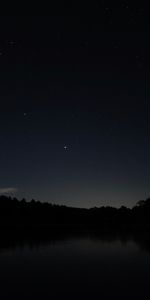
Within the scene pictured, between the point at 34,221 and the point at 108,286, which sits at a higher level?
the point at 108,286

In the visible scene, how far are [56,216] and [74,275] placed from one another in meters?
115

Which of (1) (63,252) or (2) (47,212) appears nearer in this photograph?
(1) (63,252)

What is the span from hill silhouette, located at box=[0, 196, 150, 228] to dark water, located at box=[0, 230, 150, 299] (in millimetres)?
55531

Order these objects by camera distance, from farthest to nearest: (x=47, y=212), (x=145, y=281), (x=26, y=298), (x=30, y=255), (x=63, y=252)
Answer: (x=47, y=212), (x=63, y=252), (x=30, y=255), (x=145, y=281), (x=26, y=298)

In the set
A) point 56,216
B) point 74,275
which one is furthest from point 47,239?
point 56,216

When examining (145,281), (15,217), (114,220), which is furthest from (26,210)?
(145,281)

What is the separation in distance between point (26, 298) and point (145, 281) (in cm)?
741

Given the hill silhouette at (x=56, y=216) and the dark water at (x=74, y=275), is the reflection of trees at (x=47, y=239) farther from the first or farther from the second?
the hill silhouette at (x=56, y=216)

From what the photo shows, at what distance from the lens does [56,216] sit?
138 metres

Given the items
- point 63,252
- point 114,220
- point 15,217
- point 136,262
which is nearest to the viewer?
point 136,262

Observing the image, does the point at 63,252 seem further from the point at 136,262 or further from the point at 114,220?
the point at 114,220

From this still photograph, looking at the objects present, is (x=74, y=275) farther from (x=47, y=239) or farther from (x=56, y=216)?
(x=56, y=216)

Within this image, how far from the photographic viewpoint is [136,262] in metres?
30.8

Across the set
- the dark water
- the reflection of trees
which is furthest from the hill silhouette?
the dark water
